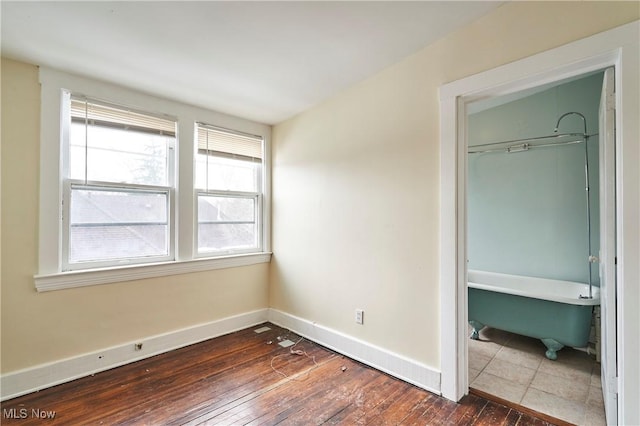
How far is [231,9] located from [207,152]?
5.37 ft

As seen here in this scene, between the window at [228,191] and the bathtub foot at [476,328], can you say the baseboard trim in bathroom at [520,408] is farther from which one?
the window at [228,191]

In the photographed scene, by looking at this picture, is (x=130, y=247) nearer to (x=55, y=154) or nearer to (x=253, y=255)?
(x=55, y=154)

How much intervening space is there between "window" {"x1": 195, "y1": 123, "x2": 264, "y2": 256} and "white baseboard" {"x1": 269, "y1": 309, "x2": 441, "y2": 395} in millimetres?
991

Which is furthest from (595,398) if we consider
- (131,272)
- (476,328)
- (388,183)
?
(131,272)

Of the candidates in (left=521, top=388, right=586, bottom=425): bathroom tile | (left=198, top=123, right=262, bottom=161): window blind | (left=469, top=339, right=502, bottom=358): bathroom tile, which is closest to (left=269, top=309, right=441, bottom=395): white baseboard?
(left=521, top=388, right=586, bottom=425): bathroom tile

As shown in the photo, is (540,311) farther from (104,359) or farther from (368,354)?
(104,359)

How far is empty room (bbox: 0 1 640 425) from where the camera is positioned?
1740 mm

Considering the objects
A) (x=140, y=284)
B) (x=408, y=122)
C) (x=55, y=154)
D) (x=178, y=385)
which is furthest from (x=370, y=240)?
(x=55, y=154)

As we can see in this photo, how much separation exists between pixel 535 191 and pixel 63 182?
4.39 metres

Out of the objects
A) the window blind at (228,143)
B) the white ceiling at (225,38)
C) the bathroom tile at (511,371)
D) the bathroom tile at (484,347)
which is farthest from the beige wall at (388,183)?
the bathroom tile at (484,347)

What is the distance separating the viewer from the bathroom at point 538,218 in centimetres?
236

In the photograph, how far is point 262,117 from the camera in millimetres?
3346

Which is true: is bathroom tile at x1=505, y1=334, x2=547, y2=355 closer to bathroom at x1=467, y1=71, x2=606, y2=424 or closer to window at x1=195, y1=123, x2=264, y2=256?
bathroom at x1=467, y1=71, x2=606, y2=424

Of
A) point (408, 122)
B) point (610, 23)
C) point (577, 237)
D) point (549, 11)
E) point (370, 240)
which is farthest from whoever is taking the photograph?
point (577, 237)
